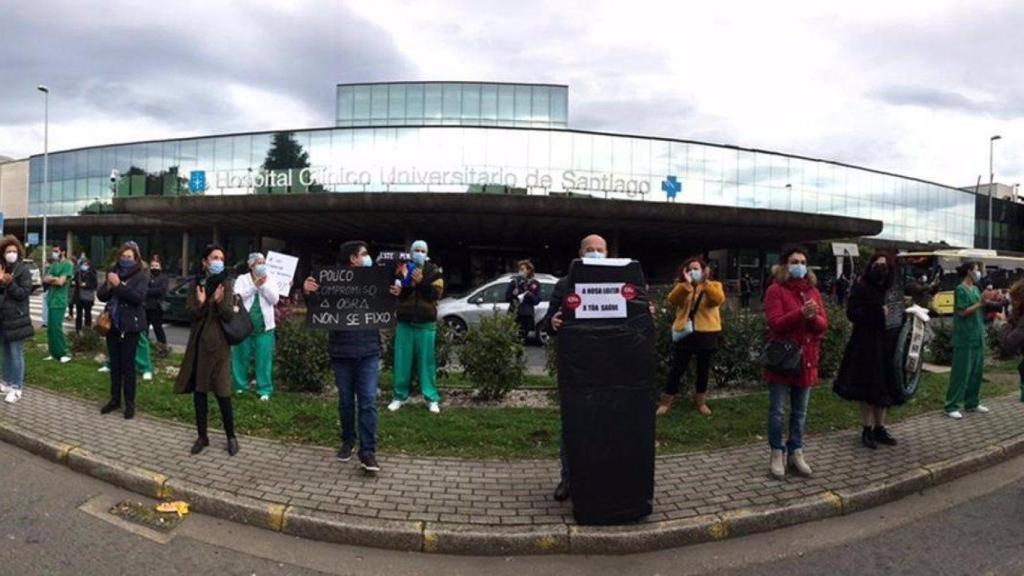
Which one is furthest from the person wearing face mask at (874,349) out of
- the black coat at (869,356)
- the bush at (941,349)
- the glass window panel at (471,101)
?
the glass window panel at (471,101)

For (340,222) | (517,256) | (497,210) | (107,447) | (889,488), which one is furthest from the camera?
(517,256)

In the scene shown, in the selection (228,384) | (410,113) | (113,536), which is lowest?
(113,536)

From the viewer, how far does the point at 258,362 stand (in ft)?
24.2

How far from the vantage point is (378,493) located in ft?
14.8

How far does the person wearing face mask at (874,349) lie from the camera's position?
5.64 meters

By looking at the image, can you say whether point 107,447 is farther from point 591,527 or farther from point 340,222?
point 340,222

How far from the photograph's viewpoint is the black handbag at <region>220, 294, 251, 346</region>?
18.0 feet

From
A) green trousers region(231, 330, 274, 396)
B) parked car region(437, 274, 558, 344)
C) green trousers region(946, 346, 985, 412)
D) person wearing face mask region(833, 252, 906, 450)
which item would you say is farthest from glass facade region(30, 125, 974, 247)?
person wearing face mask region(833, 252, 906, 450)

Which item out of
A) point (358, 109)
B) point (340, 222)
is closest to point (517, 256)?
point (340, 222)

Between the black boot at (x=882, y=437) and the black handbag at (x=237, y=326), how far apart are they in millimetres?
5939

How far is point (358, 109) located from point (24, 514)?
173 ft

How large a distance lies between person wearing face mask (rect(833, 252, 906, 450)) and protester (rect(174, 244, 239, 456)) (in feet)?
18.4

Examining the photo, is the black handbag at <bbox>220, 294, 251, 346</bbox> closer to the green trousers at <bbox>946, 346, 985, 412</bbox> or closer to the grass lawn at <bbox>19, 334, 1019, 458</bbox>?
the grass lawn at <bbox>19, 334, 1019, 458</bbox>

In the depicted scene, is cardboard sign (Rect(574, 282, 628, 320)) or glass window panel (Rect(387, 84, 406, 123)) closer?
cardboard sign (Rect(574, 282, 628, 320))
